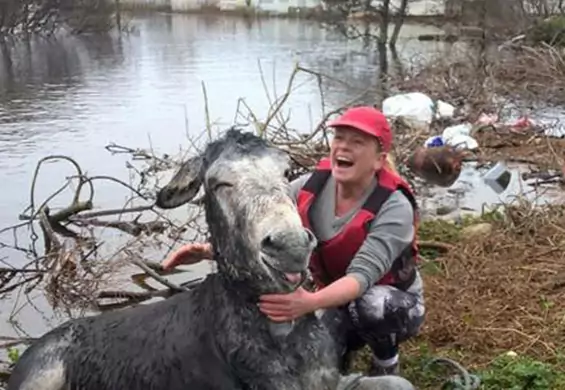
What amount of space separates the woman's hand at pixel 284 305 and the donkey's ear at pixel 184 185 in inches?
21.6

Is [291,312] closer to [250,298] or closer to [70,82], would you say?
[250,298]

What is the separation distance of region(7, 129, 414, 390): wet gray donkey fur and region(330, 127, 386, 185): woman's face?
0.72 m

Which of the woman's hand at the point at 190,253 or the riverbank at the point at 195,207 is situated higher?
the woman's hand at the point at 190,253

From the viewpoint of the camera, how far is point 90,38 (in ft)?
147

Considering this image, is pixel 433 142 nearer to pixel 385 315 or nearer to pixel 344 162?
pixel 385 315

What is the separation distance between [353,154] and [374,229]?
350 millimetres

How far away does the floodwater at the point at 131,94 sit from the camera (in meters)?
12.4

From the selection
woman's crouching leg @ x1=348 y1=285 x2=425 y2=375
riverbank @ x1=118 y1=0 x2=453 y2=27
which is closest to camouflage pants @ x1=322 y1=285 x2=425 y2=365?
woman's crouching leg @ x1=348 y1=285 x2=425 y2=375

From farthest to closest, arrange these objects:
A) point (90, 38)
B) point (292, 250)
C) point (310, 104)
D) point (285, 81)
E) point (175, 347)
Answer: point (90, 38) < point (285, 81) < point (310, 104) < point (175, 347) < point (292, 250)

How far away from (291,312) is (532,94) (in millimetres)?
16298

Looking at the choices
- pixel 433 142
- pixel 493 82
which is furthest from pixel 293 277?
pixel 493 82

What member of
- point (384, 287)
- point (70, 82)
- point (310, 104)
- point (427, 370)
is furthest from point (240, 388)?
point (70, 82)

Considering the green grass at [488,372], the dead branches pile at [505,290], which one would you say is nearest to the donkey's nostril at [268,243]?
the green grass at [488,372]

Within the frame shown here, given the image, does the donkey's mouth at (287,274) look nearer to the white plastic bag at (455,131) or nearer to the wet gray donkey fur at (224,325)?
the wet gray donkey fur at (224,325)
